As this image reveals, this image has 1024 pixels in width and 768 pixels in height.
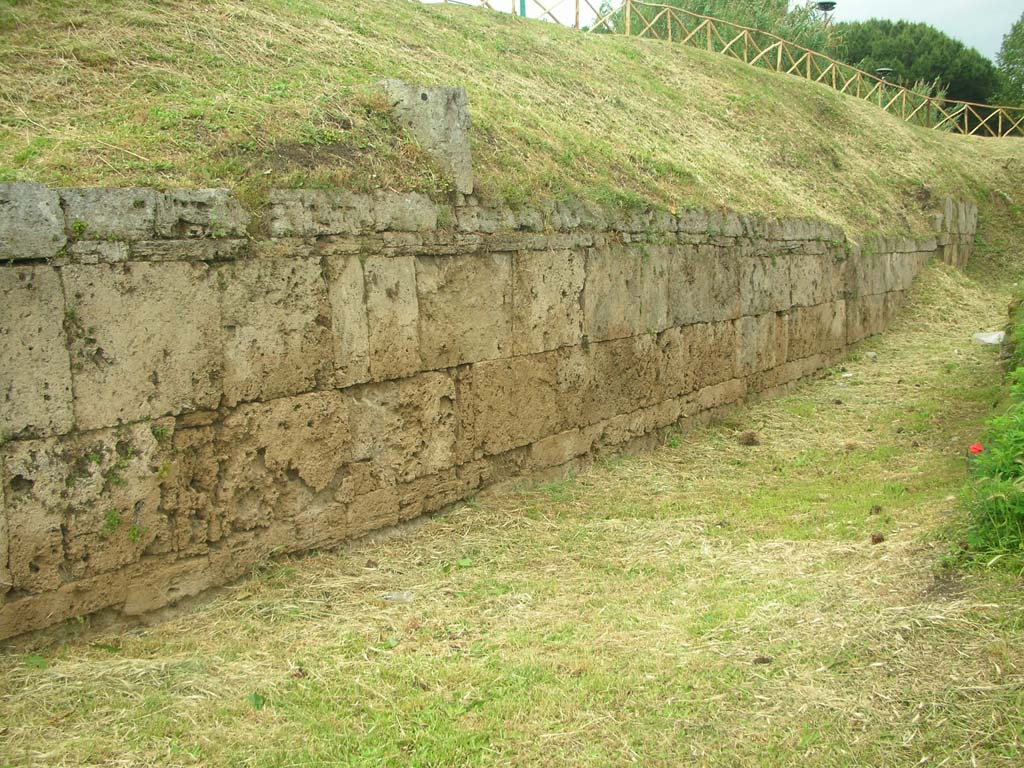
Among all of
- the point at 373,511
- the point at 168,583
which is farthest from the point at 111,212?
the point at 373,511

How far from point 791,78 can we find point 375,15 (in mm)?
13325

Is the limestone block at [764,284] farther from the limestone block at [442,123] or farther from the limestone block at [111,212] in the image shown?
the limestone block at [111,212]

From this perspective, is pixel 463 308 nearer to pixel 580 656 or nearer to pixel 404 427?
pixel 404 427

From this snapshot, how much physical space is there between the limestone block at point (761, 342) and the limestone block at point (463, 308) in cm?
458

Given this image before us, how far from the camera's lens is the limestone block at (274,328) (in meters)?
5.11

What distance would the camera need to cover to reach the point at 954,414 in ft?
30.9

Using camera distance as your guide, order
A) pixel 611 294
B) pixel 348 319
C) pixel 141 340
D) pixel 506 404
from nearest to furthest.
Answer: pixel 141 340 → pixel 348 319 → pixel 506 404 → pixel 611 294

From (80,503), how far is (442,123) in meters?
3.76

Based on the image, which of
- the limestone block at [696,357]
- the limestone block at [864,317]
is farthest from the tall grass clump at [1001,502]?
the limestone block at [864,317]

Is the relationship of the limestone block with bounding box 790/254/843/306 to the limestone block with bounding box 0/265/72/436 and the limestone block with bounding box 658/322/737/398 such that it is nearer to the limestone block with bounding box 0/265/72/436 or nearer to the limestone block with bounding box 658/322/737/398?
the limestone block with bounding box 658/322/737/398

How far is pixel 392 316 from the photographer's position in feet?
19.7

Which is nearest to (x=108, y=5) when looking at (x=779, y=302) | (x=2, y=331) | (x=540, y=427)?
(x=2, y=331)

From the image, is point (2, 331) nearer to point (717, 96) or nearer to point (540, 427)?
point (540, 427)

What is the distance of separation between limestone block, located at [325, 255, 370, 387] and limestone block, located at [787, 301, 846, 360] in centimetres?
767
